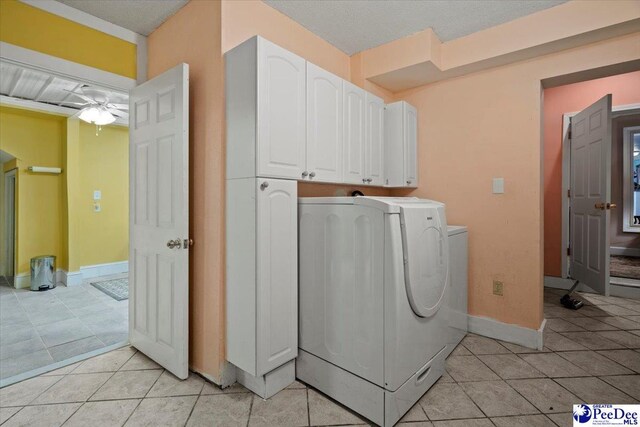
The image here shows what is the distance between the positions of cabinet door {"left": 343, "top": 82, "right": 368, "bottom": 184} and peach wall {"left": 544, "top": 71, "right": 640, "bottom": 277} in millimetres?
2973

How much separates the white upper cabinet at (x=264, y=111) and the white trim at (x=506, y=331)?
204 centimetres

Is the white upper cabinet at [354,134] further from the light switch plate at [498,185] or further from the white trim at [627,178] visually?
the white trim at [627,178]

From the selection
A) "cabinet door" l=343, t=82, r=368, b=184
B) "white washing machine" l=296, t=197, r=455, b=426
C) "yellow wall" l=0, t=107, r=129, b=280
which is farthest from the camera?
"yellow wall" l=0, t=107, r=129, b=280

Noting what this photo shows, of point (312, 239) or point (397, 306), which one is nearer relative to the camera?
point (397, 306)

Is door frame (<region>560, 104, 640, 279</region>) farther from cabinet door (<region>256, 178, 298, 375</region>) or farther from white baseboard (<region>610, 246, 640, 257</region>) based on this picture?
cabinet door (<region>256, 178, 298, 375</region>)

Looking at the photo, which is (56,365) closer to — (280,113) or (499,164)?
(280,113)

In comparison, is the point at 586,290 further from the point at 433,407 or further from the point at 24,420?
the point at 24,420

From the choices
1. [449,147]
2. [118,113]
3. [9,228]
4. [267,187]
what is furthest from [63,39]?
[9,228]

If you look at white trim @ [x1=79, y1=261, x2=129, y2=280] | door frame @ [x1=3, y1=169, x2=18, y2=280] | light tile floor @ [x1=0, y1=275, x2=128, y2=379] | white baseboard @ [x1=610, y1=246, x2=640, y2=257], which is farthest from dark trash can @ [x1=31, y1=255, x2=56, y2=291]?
white baseboard @ [x1=610, y1=246, x2=640, y2=257]

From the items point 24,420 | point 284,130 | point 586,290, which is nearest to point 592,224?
point 586,290

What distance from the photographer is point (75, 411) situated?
165cm

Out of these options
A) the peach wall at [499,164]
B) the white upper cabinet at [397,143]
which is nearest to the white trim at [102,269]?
the white upper cabinet at [397,143]

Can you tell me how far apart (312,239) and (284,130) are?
667 millimetres

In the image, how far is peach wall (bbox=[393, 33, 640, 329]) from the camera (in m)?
2.38
